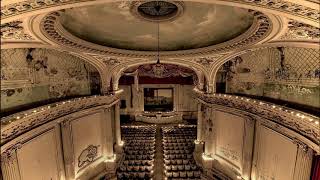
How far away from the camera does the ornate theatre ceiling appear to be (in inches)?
136

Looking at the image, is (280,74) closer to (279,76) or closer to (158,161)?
(279,76)

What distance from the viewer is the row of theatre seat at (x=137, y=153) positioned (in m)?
10.5

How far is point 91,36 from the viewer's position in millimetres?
7496

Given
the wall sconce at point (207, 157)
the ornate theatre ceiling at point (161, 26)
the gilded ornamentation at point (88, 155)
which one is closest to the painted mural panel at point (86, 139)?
the gilded ornamentation at point (88, 155)

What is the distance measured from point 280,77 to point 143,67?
382 inches

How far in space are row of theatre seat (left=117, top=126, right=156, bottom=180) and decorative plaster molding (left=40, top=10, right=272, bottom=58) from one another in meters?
5.65

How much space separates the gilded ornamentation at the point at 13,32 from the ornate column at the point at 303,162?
7.69 m

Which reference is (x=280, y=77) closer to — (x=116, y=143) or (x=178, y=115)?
(x=116, y=143)

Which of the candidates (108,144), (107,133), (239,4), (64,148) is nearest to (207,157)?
(108,144)

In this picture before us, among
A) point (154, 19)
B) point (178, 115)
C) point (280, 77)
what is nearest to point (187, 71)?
point (178, 115)

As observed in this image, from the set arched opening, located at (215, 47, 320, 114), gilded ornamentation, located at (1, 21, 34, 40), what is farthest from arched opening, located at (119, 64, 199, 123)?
gilded ornamentation, located at (1, 21, 34, 40)

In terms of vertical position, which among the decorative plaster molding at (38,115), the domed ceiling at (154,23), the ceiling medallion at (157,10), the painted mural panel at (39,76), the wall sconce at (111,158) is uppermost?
the ceiling medallion at (157,10)

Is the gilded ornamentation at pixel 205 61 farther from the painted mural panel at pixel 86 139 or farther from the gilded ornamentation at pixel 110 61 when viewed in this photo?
the painted mural panel at pixel 86 139

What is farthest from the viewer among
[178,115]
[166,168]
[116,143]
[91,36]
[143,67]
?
[178,115]
